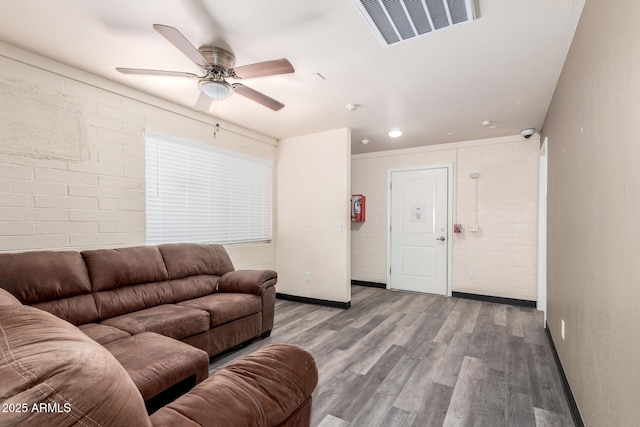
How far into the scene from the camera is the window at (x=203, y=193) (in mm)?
3336

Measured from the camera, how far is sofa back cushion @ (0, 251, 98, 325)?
6.78 ft

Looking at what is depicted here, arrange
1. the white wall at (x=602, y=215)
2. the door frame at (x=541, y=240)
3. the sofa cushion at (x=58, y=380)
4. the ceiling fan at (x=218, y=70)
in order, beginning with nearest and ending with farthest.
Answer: the sofa cushion at (x=58, y=380) → the white wall at (x=602, y=215) → the ceiling fan at (x=218, y=70) → the door frame at (x=541, y=240)

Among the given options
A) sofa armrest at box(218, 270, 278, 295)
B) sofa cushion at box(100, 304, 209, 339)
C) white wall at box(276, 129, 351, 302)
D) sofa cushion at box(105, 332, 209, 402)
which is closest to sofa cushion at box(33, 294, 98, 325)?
sofa cushion at box(100, 304, 209, 339)

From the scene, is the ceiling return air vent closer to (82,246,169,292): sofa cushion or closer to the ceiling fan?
the ceiling fan

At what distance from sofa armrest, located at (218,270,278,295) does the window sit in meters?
0.78

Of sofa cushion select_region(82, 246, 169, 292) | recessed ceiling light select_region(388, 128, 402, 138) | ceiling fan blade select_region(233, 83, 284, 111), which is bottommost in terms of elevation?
sofa cushion select_region(82, 246, 169, 292)

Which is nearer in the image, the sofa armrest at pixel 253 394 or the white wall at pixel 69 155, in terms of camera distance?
the sofa armrest at pixel 253 394

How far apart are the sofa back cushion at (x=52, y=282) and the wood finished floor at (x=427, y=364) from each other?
3.76 feet

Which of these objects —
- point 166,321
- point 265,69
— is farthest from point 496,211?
point 166,321

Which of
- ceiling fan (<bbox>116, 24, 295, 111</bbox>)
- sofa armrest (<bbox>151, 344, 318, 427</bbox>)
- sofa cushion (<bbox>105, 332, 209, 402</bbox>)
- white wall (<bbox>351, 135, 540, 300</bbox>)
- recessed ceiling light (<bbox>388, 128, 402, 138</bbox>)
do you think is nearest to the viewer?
sofa armrest (<bbox>151, 344, 318, 427</bbox>)

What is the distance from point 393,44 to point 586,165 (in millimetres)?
1443

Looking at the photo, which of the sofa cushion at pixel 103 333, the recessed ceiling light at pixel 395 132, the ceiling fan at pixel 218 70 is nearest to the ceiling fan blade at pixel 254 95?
the ceiling fan at pixel 218 70

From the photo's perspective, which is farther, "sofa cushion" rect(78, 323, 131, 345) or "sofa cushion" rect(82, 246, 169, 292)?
"sofa cushion" rect(82, 246, 169, 292)

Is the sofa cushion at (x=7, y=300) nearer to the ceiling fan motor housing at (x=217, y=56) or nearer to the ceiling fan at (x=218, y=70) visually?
the ceiling fan at (x=218, y=70)
